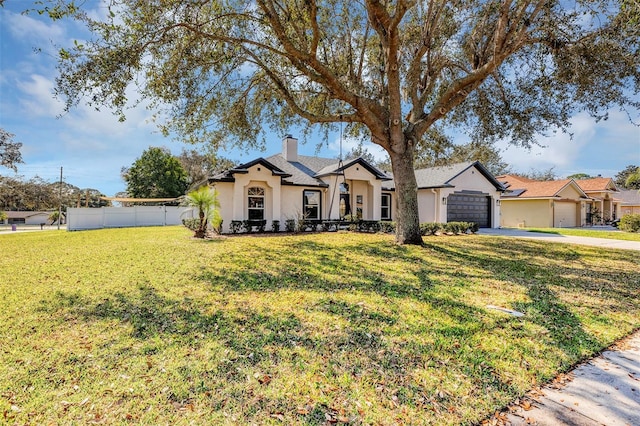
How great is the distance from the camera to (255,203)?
17812mm

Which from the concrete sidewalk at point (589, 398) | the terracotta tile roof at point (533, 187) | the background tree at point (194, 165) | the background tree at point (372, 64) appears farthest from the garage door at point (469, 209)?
the background tree at point (194, 165)

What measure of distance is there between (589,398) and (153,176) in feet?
155

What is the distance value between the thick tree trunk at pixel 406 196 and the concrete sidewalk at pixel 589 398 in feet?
26.4

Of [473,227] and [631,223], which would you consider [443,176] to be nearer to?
[473,227]

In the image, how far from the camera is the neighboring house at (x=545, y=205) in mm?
26922

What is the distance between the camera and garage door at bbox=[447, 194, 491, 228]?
21906mm

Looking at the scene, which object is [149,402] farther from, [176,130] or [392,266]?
[176,130]

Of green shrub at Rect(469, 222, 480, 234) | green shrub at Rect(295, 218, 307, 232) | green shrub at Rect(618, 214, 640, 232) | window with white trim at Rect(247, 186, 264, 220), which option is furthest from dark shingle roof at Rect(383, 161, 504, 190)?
window with white trim at Rect(247, 186, 264, 220)

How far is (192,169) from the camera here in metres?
47.8

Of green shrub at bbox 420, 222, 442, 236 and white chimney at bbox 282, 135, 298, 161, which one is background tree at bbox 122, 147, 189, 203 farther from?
green shrub at bbox 420, 222, 442, 236

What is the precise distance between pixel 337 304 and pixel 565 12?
11.8 meters

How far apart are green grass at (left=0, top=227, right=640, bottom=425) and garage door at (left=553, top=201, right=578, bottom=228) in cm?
2352

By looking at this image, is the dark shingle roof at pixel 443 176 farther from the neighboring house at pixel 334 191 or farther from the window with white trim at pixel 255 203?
the window with white trim at pixel 255 203

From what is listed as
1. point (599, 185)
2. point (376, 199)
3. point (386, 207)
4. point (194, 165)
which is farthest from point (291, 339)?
point (194, 165)
